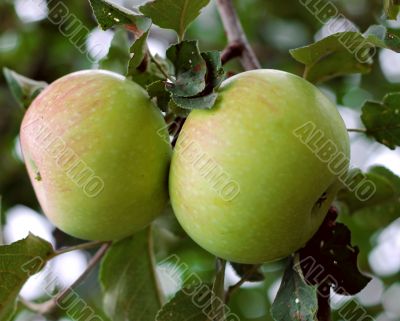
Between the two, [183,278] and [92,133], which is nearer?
[92,133]

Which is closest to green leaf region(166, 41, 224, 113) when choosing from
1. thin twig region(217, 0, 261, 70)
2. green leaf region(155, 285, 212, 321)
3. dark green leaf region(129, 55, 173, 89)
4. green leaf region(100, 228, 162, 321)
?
dark green leaf region(129, 55, 173, 89)

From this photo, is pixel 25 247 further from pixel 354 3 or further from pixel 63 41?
pixel 354 3

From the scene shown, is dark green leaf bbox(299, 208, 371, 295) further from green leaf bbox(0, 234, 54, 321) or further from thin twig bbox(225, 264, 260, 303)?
green leaf bbox(0, 234, 54, 321)

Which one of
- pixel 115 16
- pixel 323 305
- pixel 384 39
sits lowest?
pixel 323 305

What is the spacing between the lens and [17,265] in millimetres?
1247

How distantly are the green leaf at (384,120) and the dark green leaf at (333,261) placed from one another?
257 mm

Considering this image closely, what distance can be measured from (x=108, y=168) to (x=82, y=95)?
0.52 ft

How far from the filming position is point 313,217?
43.7 inches

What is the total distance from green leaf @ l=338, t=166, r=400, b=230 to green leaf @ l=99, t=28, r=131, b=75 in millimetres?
678

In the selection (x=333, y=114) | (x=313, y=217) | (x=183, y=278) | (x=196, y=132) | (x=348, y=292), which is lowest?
(x=183, y=278)

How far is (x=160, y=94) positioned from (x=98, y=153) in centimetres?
18

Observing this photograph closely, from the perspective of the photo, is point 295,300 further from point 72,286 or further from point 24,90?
→ point 24,90

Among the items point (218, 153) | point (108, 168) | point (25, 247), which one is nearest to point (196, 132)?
point (218, 153)

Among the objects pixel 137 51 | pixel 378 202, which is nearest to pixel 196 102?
pixel 137 51
